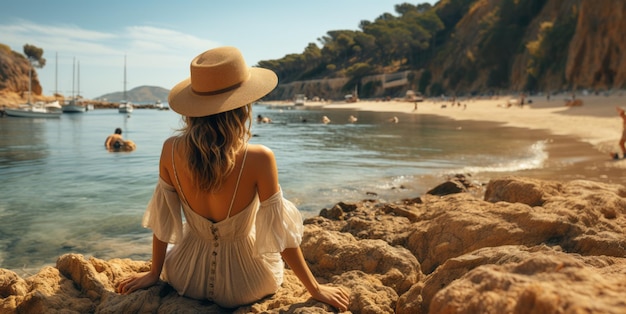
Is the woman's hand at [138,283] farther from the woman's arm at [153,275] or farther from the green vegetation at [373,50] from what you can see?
the green vegetation at [373,50]

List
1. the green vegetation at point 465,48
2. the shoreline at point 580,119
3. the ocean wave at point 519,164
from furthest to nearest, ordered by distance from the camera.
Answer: the green vegetation at point 465,48, the shoreline at point 580,119, the ocean wave at point 519,164

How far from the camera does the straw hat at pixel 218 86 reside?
2.24 meters

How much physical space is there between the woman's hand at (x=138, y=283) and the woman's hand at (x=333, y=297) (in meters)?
0.94

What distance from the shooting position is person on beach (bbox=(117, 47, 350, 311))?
89.1 inches

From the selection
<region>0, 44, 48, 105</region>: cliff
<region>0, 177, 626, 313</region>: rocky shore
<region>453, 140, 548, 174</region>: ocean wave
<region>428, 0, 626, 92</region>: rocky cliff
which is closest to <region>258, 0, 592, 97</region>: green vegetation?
<region>428, 0, 626, 92</region>: rocky cliff

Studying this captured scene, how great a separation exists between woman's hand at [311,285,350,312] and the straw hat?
1.09 meters

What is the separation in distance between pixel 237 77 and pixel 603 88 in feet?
134

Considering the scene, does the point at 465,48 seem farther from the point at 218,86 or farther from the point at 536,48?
the point at 218,86

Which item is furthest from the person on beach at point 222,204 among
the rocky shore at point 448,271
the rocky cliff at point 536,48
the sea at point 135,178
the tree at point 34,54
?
the tree at point 34,54

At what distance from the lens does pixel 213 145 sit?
2230mm

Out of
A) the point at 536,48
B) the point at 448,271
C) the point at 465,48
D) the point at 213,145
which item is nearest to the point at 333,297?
the point at 448,271

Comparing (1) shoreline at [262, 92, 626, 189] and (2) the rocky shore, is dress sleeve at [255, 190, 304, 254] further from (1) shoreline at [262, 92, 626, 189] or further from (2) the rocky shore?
(1) shoreline at [262, 92, 626, 189]

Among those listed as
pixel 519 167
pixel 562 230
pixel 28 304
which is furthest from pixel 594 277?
pixel 519 167

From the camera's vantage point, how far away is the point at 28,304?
2445 mm
